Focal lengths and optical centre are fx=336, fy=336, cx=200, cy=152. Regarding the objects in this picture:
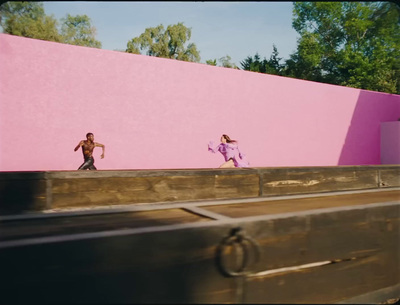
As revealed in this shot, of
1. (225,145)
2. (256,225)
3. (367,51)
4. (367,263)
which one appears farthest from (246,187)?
(367,51)

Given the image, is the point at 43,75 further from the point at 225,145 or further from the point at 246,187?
the point at 246,187

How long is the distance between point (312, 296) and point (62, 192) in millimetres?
2414

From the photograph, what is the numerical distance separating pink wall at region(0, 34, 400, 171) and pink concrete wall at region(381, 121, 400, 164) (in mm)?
1386

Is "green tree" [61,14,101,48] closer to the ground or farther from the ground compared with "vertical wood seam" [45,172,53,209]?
farther from the ground

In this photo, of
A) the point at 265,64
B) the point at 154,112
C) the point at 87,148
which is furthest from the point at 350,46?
the point at 87,148

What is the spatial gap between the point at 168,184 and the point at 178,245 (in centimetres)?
186

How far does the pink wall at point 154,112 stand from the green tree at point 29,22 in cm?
2666

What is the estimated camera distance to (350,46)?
82.4ft

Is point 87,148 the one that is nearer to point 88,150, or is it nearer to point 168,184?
point 88,150

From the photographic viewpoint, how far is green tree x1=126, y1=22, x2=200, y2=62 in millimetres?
39688

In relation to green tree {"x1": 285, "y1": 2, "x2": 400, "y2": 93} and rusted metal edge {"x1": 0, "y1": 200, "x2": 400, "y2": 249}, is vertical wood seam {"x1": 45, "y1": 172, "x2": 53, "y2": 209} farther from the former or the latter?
green tree {"x1": 285, "y1": 2, "x2": 400, "y2": 93}

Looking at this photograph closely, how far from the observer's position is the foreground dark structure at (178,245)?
5.51ft

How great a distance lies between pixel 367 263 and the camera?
108 inches

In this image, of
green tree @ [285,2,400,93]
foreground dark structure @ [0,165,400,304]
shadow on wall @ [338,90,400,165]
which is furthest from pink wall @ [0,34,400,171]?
green tree @ [285,2,400,93]
